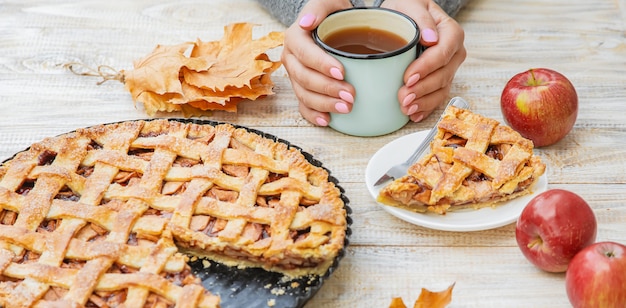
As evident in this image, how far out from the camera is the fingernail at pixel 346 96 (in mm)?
1569

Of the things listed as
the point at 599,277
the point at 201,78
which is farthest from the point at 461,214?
the point at 201,78

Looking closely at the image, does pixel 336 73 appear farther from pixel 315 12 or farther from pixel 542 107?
pixel 542 107

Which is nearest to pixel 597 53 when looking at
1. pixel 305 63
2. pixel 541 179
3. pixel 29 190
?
pixel 541 179

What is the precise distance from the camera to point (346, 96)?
1574mm

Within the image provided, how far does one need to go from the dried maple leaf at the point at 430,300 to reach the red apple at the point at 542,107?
0.52 meters

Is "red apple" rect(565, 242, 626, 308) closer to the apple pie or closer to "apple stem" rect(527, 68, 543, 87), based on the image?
the apple pie

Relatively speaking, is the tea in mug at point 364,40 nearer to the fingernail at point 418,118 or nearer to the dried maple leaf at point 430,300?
the fingernail at point 418,118

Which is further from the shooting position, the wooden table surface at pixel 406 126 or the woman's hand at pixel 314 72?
the woman's hand at pixel 314 72

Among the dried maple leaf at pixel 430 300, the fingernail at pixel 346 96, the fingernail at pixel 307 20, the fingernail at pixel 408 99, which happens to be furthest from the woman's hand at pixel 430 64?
the dried maple leaf at pixel 430 300

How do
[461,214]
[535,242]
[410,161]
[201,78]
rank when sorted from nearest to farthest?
[535,242] < [461,214] < [410,161] < [201,78]

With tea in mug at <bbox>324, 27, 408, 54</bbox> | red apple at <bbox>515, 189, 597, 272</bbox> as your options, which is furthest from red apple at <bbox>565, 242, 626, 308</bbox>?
tea in mug at <bbox>324, 27, 408, 54</bbox>

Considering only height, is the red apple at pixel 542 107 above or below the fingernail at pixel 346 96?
below

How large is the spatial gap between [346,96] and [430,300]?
0.52 meters

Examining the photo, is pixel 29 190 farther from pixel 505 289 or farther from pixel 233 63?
pixel 505 289
